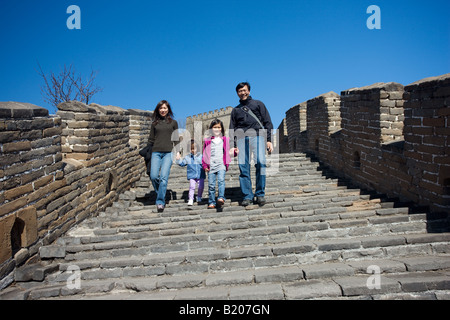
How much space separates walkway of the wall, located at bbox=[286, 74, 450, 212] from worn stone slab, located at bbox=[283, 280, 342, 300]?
2.33 meters

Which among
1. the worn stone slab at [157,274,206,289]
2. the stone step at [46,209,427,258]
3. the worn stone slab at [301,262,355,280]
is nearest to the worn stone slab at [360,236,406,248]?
the stone step at [46,209,427,258]

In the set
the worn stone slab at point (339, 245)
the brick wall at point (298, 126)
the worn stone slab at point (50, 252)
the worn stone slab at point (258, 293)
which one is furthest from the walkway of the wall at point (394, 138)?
the worn stone slab at point (50, 252)

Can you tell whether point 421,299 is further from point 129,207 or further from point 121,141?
point 121,141

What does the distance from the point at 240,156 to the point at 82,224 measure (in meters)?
2.67

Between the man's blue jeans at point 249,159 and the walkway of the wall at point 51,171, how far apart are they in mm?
2527

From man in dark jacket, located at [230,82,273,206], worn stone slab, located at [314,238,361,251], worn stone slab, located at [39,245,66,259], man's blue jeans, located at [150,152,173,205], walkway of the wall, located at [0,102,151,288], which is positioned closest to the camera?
walkway of the wall, located at [0,102,151,288]

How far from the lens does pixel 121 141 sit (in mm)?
8086

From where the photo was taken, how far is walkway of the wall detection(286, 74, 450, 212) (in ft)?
17.0

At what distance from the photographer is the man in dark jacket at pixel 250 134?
19.9ft

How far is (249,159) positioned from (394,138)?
252cm

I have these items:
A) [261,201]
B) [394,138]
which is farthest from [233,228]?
[394,138]

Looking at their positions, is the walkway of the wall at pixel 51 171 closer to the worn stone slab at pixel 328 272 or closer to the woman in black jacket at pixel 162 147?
the woman in black jacket at pixel 162 147

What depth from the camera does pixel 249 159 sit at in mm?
6121

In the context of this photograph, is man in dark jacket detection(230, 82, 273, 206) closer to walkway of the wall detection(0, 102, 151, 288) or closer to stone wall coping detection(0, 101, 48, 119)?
walkway of the wall detection(0, 102, 151, 288)
